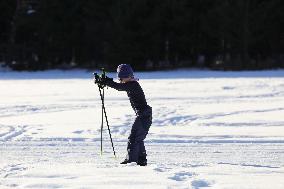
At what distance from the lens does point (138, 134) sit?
362 inches

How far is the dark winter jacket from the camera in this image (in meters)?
8.98

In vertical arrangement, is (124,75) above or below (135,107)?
above

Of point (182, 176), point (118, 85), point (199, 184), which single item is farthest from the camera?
point (118, 85)

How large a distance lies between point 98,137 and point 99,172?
528cm

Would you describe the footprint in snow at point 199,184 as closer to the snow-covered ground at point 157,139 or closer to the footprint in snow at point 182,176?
the snow-covered ground at point 157,139

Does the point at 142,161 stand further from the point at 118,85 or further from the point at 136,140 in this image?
the point at 118,85

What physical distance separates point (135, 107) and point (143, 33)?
35.4m

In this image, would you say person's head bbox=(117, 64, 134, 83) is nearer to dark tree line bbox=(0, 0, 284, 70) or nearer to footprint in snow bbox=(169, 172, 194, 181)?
footprint in snow bbox=(169, 172, 194, 181)

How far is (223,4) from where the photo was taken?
43375mm

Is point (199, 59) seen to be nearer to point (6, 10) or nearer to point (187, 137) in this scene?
point (6, 10)

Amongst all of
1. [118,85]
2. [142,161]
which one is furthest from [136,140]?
[118,85]

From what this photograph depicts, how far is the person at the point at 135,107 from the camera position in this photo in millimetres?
9031

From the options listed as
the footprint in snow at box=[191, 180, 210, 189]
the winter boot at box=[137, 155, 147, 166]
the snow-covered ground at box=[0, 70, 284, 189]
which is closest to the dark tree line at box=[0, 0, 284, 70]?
the snow-covered ground at box=[0, 70, 284, 189]

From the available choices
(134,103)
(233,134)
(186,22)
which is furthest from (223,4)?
(134,103)
